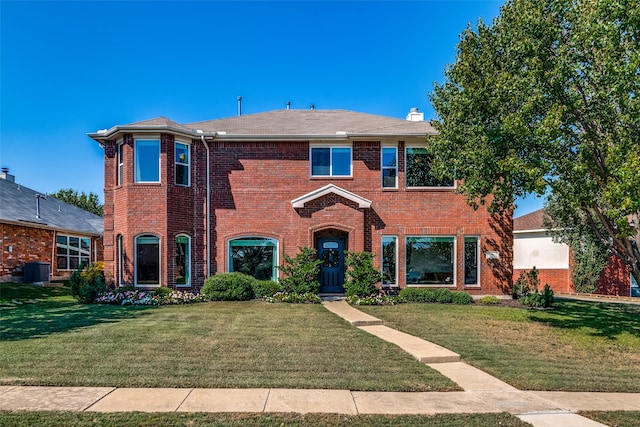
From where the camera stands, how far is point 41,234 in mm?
24328

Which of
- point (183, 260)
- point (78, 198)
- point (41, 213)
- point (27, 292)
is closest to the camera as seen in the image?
point (183, 260)

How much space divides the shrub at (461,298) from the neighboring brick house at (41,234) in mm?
20320

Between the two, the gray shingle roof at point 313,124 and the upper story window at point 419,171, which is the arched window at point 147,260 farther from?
the upper story window at point 419,171

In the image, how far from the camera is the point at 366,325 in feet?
38.0

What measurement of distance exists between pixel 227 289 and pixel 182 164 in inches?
215

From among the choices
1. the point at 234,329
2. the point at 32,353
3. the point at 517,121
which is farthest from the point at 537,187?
the point at 32,353

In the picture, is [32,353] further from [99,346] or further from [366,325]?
[366,325]

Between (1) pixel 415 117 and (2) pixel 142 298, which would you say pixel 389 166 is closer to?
(1) pixel 415 117

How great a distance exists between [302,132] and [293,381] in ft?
42.9

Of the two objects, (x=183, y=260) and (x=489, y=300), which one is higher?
(x=183, y=260)

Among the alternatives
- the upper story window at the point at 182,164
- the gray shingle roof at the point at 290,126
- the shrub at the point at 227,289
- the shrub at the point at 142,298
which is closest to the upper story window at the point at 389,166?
the gray shingle roof at the point at 290,126

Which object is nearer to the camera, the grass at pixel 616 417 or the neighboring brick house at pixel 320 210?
the grass at pixel 616 417

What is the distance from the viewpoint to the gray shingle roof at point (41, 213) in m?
23.0

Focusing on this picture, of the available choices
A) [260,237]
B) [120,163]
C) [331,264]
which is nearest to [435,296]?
[331,264]
